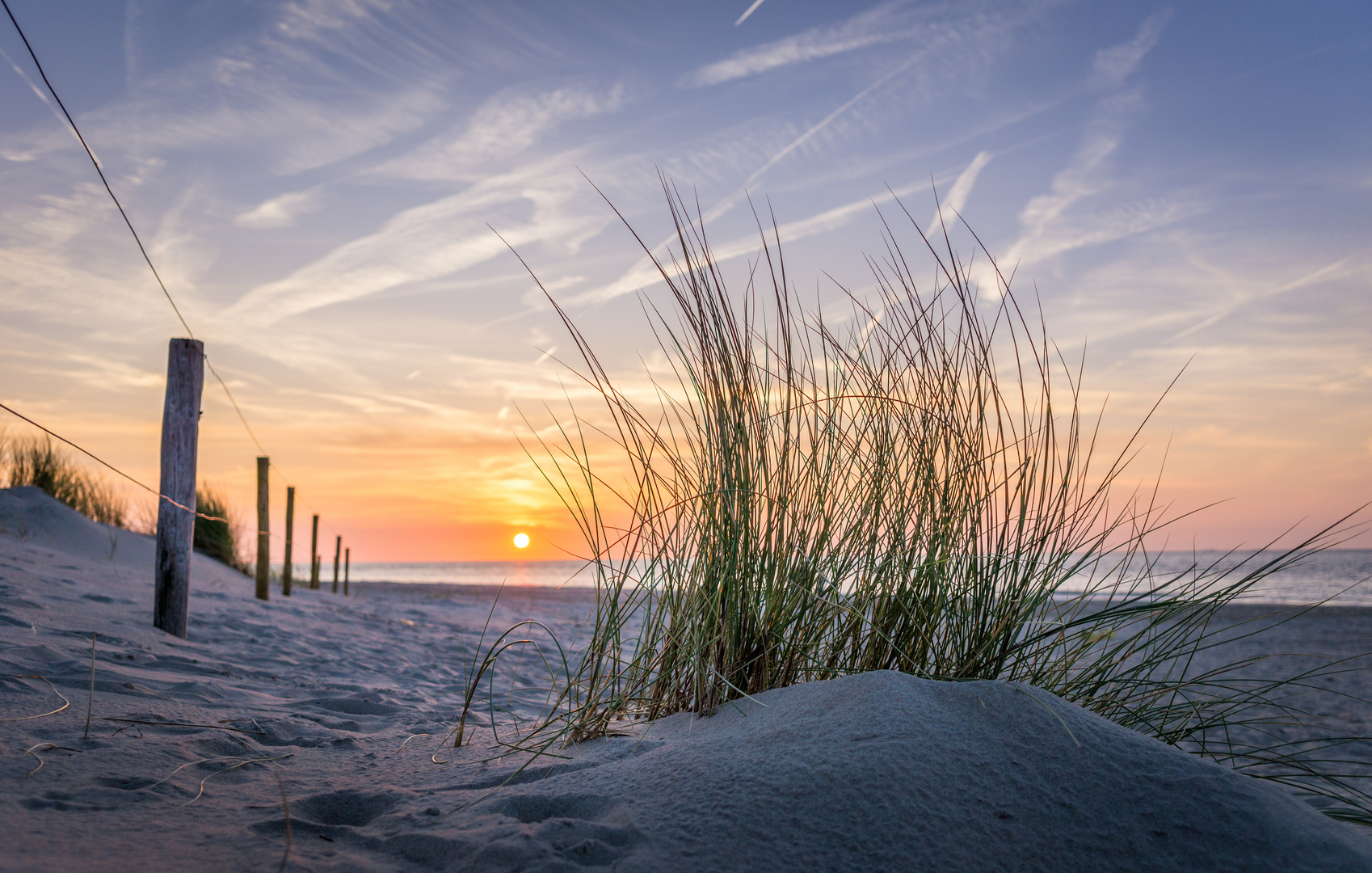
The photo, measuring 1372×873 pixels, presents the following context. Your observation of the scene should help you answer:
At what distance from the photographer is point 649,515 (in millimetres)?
2127

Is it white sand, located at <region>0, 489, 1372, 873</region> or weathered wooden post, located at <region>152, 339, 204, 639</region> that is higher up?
weathered wooden post, located at <region>152, 339, 204, 639</region>

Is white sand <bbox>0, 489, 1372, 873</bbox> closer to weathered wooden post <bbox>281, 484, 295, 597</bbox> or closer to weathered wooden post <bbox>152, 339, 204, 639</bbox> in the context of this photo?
weathered wooden post <bbox>152, 339, 204, 639</bbox>

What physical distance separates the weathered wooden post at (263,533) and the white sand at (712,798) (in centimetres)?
575

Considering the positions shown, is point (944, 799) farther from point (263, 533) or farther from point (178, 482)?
point (263, 533)

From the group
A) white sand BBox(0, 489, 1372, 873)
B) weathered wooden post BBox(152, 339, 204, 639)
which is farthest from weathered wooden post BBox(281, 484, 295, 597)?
white sand BBox(0, 489, 1372, 873)

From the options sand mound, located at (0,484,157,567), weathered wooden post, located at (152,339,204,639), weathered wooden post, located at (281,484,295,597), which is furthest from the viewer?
weathered wooden post, located at (281,484,295,597)

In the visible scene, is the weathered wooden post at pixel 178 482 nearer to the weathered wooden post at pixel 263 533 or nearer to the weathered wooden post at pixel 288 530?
the weathered wooden post at pixel 263 533

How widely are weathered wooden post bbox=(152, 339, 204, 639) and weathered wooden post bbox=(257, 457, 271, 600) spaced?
3.31 m

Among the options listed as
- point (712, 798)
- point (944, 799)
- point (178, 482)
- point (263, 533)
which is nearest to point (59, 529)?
point (263, 533)

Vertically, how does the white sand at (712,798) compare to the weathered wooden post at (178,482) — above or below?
below

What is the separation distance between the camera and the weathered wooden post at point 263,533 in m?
7.32

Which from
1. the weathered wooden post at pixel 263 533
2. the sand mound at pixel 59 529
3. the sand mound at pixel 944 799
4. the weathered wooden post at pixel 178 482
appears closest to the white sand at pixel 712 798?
the sand mound at pixel 944 799

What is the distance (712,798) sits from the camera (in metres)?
1.31

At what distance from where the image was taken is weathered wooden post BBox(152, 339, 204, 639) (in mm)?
3986
